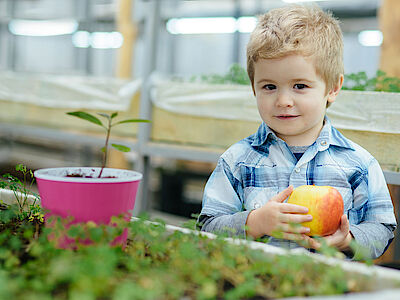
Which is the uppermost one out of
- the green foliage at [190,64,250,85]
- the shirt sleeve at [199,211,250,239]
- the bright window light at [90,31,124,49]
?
the bright window light at [90,31,124,49]

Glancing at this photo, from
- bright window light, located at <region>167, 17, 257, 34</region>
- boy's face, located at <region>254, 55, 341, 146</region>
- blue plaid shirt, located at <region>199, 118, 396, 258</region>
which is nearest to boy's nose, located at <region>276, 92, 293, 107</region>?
boy's face, located at <region>254, 55, 341, 146</region>

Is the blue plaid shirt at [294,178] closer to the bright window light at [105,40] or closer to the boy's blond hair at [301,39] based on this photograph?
the boy's blond hair at [301,39]

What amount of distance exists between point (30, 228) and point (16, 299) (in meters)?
0.35

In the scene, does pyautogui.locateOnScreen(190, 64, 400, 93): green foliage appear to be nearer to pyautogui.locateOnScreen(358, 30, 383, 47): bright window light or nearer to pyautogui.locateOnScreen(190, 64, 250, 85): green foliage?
pyautogui.locateOnScreen(190, 64, 250, 85): green foliage

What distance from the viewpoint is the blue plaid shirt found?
110 cm

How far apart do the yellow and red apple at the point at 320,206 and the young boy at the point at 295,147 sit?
0.11 metres

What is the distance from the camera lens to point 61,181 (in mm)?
704

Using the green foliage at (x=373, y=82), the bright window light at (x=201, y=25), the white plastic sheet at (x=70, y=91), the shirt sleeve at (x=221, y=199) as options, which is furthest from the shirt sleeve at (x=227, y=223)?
the bright window light at (x=201, y=25)

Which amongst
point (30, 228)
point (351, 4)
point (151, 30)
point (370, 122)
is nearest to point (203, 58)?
point (351, 4)

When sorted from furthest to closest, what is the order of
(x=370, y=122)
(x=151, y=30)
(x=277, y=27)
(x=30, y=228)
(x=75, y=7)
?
(x=75, y=7) < (x=151, y=30) < (x=370, y=122) < (x=277, y=27) < (x=30, y=228)

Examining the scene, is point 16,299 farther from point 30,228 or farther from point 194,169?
point 194,169

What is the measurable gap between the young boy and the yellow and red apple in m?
0.11

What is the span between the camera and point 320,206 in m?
0.90

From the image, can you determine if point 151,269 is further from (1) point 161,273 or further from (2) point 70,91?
(2) point 70,91
